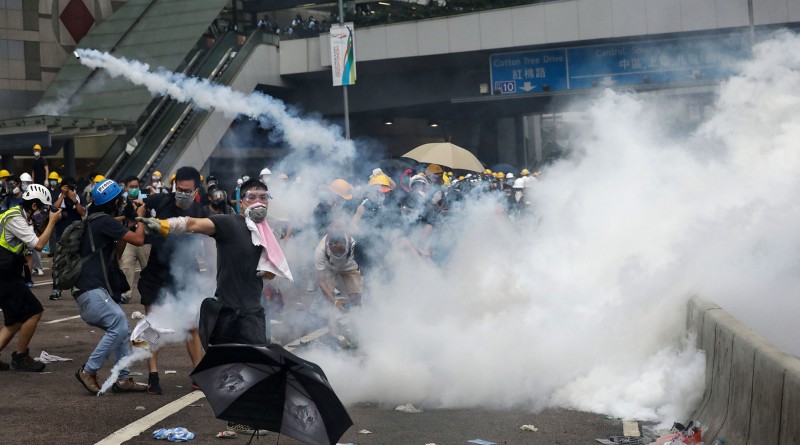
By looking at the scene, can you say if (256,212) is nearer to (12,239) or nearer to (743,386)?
(743,386)

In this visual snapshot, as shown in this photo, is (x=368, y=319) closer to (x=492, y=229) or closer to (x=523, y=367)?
(x=523, y=367)

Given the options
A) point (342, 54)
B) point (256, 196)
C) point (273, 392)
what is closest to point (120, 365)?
point (256, 196)

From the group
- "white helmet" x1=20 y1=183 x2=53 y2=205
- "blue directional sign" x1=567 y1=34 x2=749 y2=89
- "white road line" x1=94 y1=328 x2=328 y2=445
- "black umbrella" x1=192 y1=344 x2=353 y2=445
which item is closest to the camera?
"black umbrella" x1=192 y1=344 x2=353 y2=445

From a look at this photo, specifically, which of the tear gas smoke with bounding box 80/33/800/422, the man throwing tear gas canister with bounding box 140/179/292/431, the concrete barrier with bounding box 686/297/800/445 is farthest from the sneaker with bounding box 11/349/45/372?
the concrete barrier with bounding box 686/297/800/445

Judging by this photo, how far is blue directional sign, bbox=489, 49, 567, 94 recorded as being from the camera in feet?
91.1

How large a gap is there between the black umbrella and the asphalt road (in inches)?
49.0

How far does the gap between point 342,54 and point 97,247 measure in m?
14.1

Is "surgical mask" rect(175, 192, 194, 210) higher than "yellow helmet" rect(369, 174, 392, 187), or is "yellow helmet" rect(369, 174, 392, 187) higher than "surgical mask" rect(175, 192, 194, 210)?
"yellow helmet" rect(369, 174, 392, 187)

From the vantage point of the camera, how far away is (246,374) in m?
5.29

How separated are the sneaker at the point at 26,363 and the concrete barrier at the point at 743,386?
5.84m

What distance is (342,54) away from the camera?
849 inches

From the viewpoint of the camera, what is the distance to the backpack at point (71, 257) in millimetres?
8039

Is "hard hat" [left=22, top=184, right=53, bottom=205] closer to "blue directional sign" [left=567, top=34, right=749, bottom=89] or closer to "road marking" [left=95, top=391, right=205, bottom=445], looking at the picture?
"road marking" [left=95, top=391, right=205, bottom=445]

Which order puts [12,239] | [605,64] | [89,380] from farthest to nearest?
[605,64]
[12,239]
[89,380]
